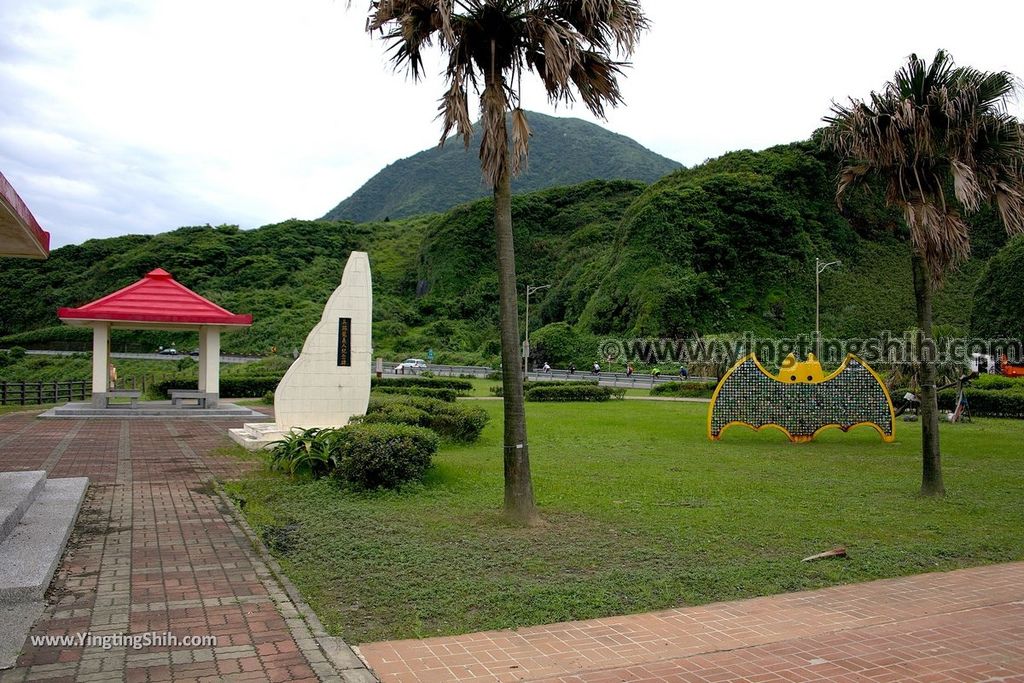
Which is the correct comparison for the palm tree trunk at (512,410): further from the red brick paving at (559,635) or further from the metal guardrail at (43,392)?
the metal guardrail at (43,392)

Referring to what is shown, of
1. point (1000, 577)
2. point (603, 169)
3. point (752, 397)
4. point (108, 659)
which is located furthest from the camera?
point (603, 169)

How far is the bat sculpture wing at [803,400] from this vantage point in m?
16.3

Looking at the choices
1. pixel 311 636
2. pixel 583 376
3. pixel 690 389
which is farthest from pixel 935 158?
pixel 583 376

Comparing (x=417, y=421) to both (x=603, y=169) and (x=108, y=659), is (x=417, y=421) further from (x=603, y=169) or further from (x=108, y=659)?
(x=603, y=169)

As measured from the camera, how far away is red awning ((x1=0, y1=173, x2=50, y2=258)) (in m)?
6.63

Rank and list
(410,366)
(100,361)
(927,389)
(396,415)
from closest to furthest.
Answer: (927,389) → (396,415) → (100,361) → (410,366)

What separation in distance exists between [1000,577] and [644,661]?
3735 mm

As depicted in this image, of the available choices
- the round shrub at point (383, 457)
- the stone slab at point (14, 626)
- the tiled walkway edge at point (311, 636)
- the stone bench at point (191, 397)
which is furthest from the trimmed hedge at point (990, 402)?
the stone slab at point (14, 626)

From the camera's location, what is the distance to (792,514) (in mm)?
8562

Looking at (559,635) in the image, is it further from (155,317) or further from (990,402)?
(990,402)

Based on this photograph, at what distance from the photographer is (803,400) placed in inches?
646

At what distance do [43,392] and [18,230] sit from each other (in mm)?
26166

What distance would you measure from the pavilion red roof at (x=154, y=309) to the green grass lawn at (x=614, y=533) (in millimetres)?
13642

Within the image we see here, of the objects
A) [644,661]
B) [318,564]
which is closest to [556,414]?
[318,564]
